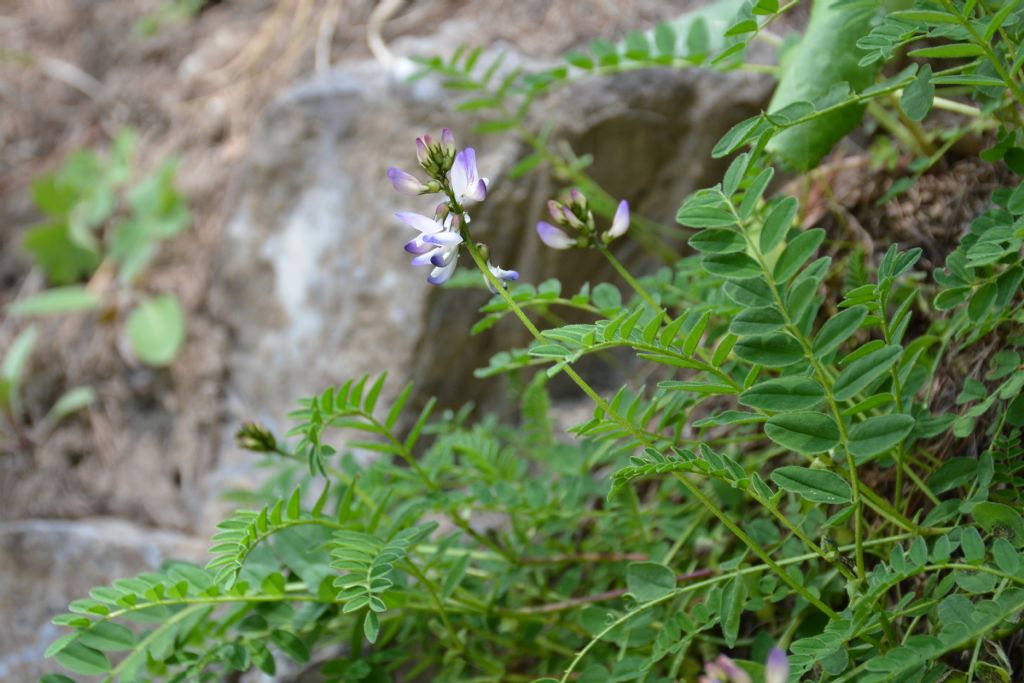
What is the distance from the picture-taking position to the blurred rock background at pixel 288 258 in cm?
205

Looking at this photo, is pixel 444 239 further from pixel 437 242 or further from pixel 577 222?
pixel 577 222

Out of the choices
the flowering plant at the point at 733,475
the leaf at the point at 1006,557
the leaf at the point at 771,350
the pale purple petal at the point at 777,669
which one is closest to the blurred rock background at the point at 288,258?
the flowering plant at the point at 733,475

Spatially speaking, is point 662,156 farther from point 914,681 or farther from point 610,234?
point 914,681

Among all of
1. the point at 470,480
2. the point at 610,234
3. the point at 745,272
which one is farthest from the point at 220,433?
the point at 745,272

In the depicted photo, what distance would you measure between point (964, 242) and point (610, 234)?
1.22 feet

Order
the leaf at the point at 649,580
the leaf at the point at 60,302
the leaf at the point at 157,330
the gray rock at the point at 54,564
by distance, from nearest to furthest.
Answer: the leaf at the point at 649,580
the gray rock at the point at 54,564
the leaf at the point at 157,330
the leaf at the point at 60,302

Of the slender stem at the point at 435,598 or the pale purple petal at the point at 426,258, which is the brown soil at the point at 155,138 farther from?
the pale purple petal at the point at 426,258

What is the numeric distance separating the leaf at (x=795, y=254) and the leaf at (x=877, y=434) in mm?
157

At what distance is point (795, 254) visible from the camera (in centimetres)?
90

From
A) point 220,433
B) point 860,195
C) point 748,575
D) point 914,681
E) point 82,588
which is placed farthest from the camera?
point 220,433

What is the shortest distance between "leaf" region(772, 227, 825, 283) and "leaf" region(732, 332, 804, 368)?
57 millimetres

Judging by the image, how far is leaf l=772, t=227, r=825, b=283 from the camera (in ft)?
2.94

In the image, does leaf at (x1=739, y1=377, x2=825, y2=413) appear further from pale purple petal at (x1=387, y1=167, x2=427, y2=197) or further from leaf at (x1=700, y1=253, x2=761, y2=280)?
pale purple petal at (x1=387, y1=167, x2=427, y2=197)

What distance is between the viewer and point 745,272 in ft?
2.99
